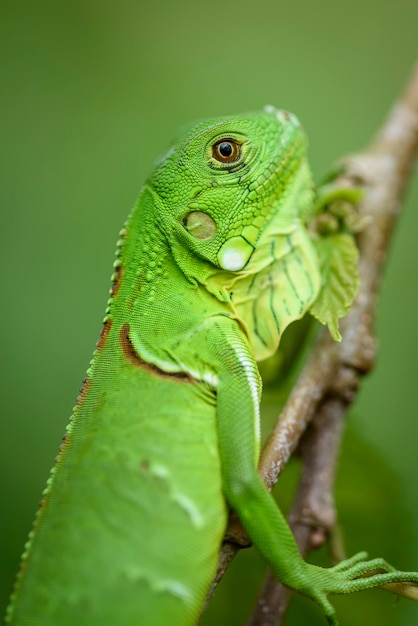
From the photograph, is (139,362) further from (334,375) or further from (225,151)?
(334,375)

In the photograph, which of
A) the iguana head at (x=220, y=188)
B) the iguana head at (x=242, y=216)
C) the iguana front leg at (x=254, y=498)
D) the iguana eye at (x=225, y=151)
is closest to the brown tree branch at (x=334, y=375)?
the iguana front leg at (x=254, y=498)

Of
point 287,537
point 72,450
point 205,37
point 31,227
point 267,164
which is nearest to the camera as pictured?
point 287,537

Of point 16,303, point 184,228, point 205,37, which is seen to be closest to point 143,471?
point 184,228

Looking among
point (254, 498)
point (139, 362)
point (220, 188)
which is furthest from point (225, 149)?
point (254, 498)

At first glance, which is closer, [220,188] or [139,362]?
[139,362]

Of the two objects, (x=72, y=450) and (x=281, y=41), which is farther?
(x=281, y=41)

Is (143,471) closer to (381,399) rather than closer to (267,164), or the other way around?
A: (267,164)

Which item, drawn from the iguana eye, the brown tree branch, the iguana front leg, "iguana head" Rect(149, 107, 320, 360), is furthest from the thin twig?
the iguana eye
